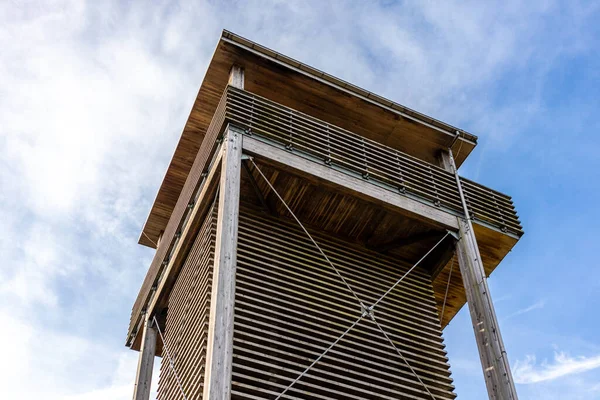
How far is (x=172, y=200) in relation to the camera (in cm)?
1591

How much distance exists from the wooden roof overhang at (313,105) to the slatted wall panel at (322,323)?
2.84 m

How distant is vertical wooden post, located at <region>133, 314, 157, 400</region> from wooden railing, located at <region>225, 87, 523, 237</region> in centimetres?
472

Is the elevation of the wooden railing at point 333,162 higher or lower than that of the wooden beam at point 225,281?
higher

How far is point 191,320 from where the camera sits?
439 inches

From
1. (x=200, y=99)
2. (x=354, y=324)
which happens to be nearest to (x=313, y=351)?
(x=354, y=324)

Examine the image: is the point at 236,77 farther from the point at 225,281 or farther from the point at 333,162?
the point at 225,281

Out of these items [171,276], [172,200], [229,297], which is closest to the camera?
[229,297]

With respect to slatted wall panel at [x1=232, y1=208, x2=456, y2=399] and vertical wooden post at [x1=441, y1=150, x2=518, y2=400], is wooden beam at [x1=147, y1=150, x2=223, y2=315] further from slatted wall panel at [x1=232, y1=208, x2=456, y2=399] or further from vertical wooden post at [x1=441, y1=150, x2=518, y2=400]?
vertical wooden post at [x1=441, y1=150, x2=518, y2=400]

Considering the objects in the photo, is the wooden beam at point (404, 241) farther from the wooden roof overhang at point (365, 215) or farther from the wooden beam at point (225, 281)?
the wooden beam at point (225, 281)

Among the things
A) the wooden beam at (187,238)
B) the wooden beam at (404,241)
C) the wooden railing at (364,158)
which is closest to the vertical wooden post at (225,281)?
the wooden beam at (187,238)

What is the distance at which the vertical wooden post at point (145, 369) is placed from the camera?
13234mm

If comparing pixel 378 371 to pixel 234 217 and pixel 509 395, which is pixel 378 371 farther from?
pixel 234 217

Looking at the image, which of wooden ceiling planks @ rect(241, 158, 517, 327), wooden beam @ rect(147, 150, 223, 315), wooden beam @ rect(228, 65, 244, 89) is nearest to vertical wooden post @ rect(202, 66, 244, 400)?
wooden beam @ rect(147, 150, 223, 315)

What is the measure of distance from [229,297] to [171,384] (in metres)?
3.02
